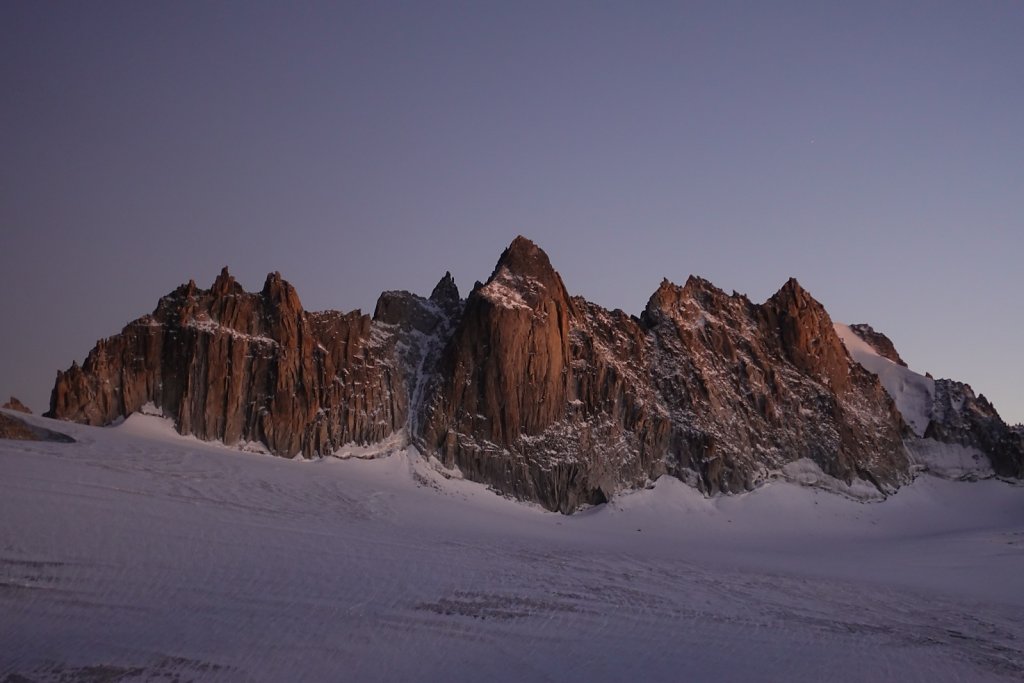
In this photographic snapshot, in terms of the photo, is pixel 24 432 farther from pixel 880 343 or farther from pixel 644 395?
pixel 880 343

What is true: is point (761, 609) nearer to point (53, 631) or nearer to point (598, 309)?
point (53, 631)

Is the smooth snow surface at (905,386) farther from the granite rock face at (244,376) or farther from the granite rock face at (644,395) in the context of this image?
→ the granite rock face at (244,376)

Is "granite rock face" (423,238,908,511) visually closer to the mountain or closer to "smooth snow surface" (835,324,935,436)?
the mountain

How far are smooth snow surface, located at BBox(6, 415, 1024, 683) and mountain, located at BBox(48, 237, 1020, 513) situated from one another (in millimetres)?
3012

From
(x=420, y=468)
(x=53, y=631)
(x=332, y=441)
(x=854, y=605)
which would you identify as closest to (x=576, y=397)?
(x=420, y=468)

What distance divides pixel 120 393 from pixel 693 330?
36.6 meters

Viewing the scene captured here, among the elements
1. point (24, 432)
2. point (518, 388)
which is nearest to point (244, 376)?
point (24, 432)

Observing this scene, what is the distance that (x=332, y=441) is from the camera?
43.2m

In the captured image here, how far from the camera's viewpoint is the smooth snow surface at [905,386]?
60.2 metres

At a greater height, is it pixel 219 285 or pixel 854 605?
pixel 219 285

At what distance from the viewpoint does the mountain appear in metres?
41.9

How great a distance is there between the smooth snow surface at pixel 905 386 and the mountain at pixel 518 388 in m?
2.75

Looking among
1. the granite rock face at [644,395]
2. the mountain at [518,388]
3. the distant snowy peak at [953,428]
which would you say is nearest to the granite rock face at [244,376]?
the mountain at [518,388]

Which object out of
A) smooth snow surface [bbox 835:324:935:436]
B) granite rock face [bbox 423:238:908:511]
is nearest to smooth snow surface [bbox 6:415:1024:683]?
granite rock face [bbox 423:238:908:511]
